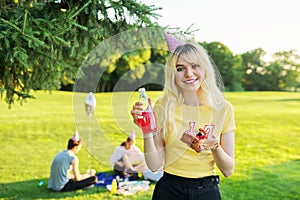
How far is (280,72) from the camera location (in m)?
29.3

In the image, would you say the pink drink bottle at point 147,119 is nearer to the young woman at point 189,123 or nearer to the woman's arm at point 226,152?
the young woman at point 189,123

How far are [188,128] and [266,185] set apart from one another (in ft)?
14.3

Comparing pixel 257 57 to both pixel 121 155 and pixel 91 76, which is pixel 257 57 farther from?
pixel 91 76

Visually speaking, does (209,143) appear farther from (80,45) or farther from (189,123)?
(80,45)

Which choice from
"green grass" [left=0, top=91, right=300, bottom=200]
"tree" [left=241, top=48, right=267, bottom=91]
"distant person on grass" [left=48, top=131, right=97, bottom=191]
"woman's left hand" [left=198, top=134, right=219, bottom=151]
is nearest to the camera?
"woman's left hand" [left=198, top=134, right=219, bottom=151]

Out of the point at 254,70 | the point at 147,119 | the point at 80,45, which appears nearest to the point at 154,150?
the point at 147,119

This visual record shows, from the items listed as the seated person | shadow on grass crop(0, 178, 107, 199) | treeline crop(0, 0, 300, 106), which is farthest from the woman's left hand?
the seated person

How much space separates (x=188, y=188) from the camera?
6.08 feet

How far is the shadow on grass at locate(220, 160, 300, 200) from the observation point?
523 cm

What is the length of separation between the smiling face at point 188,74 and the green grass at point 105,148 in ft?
1.34

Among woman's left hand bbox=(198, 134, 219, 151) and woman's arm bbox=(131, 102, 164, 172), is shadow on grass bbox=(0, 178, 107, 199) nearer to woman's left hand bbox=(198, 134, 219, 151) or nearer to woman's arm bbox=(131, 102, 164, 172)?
woman's arm bbox=(131, 102, 164, 172)

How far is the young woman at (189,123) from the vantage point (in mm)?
1816

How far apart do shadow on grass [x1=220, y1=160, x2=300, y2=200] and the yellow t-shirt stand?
11.2ft

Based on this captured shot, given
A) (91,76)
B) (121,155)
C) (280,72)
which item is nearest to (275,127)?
(121,155)
